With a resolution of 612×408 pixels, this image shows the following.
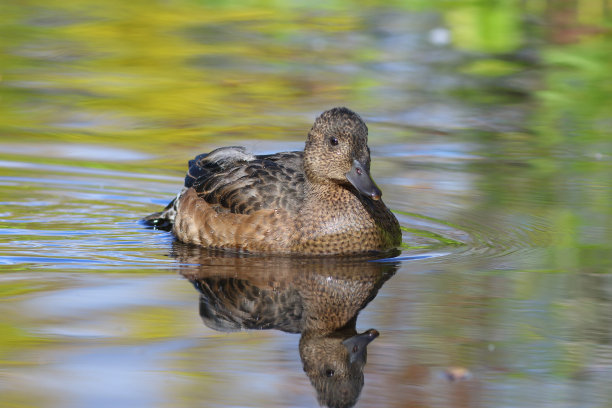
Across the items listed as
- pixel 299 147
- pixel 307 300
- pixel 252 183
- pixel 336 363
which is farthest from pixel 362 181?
pixel 299 147

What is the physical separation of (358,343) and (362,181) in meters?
1.97

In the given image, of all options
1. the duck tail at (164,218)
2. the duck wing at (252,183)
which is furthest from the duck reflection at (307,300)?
the duck tail at (164,218)

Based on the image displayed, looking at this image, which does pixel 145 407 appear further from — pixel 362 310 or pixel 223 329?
pixel 362 310

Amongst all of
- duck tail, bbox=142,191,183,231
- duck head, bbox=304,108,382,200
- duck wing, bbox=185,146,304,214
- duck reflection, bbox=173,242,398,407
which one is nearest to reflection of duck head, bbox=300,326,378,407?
duck reflection, bbox=173,242,398,407

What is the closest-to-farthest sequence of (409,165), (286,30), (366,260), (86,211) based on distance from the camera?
(366,260) → (86,211) → (409,165) → (286,30)

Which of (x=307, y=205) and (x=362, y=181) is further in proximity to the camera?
(x=307, y=205)

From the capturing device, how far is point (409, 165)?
32.0ft

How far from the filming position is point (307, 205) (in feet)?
25.5

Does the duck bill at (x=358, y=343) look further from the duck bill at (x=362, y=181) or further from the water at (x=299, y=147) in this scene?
the duck bill at (x=362, y=181)

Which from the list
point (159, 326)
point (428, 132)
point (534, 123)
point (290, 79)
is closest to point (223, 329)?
point (159, 326)

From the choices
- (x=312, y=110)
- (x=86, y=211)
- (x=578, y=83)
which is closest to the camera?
(x=86, y=211)

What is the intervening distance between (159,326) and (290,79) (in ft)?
24.8

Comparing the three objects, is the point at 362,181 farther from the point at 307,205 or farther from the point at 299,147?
the point at 299,147

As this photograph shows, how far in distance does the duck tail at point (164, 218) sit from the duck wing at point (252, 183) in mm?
223
